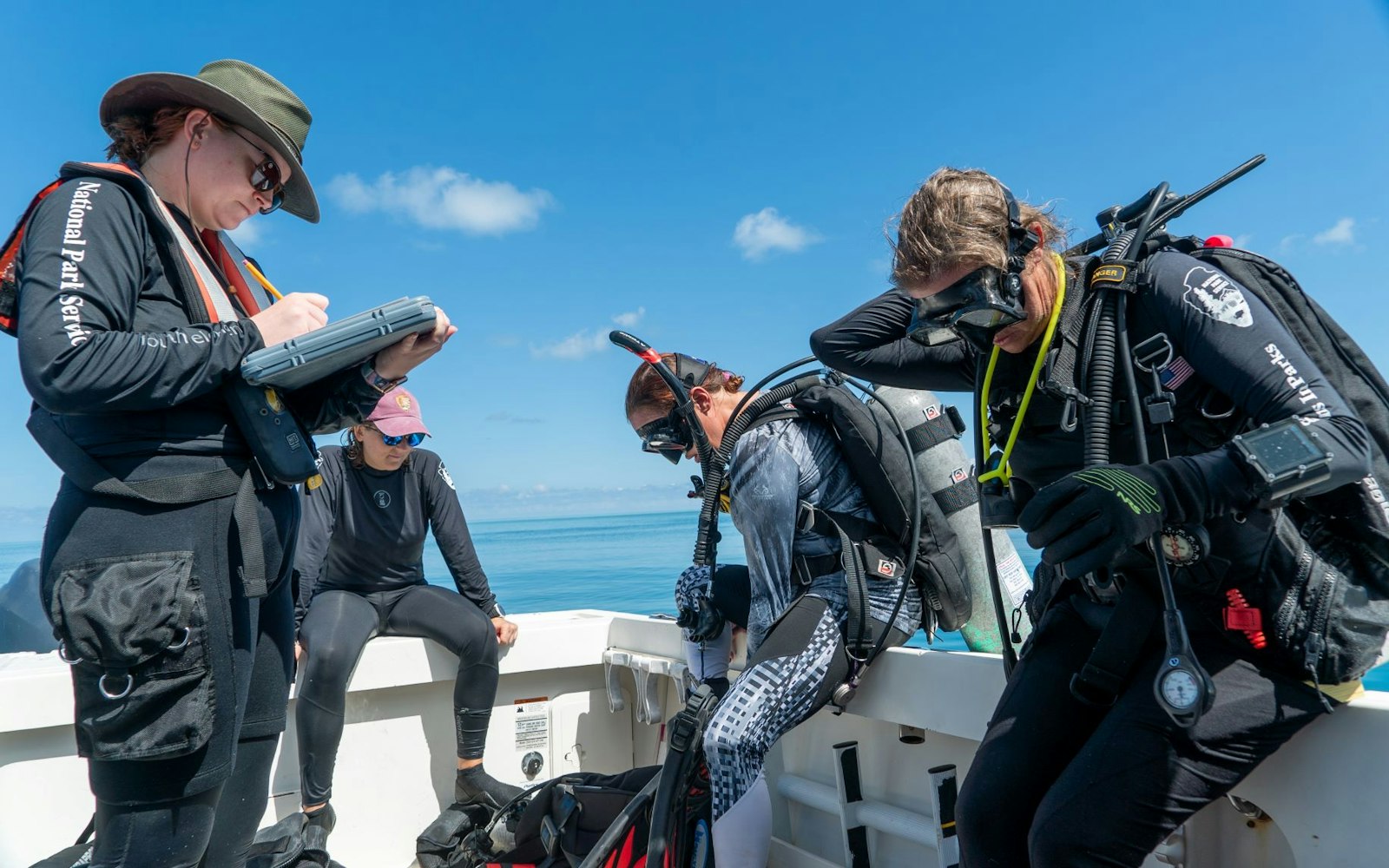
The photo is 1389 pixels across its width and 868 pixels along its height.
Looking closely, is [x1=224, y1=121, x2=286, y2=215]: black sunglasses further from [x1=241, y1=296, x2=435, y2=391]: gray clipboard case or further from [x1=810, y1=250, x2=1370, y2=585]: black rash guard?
[x1=810, y1=250, x2=1370, y2=585]: black rash guard

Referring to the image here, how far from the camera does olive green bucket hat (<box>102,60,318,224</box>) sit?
1400mm

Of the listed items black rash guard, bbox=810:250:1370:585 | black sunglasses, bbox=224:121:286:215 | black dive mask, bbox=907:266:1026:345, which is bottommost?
black rash guard, bbox=810:250:1370:585

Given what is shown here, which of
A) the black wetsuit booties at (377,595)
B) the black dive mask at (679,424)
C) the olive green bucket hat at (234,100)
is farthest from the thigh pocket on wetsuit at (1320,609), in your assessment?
the black wetsuit booties at (377,595)

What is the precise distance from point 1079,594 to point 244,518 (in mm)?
1321

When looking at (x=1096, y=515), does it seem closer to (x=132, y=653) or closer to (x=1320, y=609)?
(x=1320, y=609)

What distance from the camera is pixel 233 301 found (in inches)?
59.2

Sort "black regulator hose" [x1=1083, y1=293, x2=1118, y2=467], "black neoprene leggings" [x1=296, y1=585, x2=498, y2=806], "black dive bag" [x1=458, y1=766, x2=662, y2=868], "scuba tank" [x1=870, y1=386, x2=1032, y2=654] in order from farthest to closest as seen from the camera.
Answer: "black neoprene leggings" [x1=296, y1=585, x2=498, y2=806] → "scuba tank" [x1=870, y1=386, x2=1032, y2=654] → "black dive bag" [x1=458, y1=766, x2=662, y2=868] → "black regulator hose" [x1=1083, y1=293, x2=1118, y2=467]

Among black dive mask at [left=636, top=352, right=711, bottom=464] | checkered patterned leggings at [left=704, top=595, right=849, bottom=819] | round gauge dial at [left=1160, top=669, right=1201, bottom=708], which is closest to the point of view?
round gauge dial at [left=1160, top=669, right=1201, bottom=708]

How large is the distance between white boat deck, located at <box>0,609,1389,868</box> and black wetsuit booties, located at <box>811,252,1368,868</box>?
0.18 m

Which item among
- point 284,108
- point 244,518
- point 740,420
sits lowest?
point 244,518

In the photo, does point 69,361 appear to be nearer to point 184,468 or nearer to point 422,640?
point 184,468

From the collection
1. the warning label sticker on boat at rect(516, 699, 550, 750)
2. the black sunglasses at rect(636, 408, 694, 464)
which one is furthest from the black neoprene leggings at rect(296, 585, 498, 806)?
the black sunglasses at rect(636, 408, 694, 464)

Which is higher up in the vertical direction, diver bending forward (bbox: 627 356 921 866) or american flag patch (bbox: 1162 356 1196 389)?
american flag patch (bbox: 1162 356 1196 389)

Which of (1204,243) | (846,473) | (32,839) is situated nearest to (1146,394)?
(1204,243)
